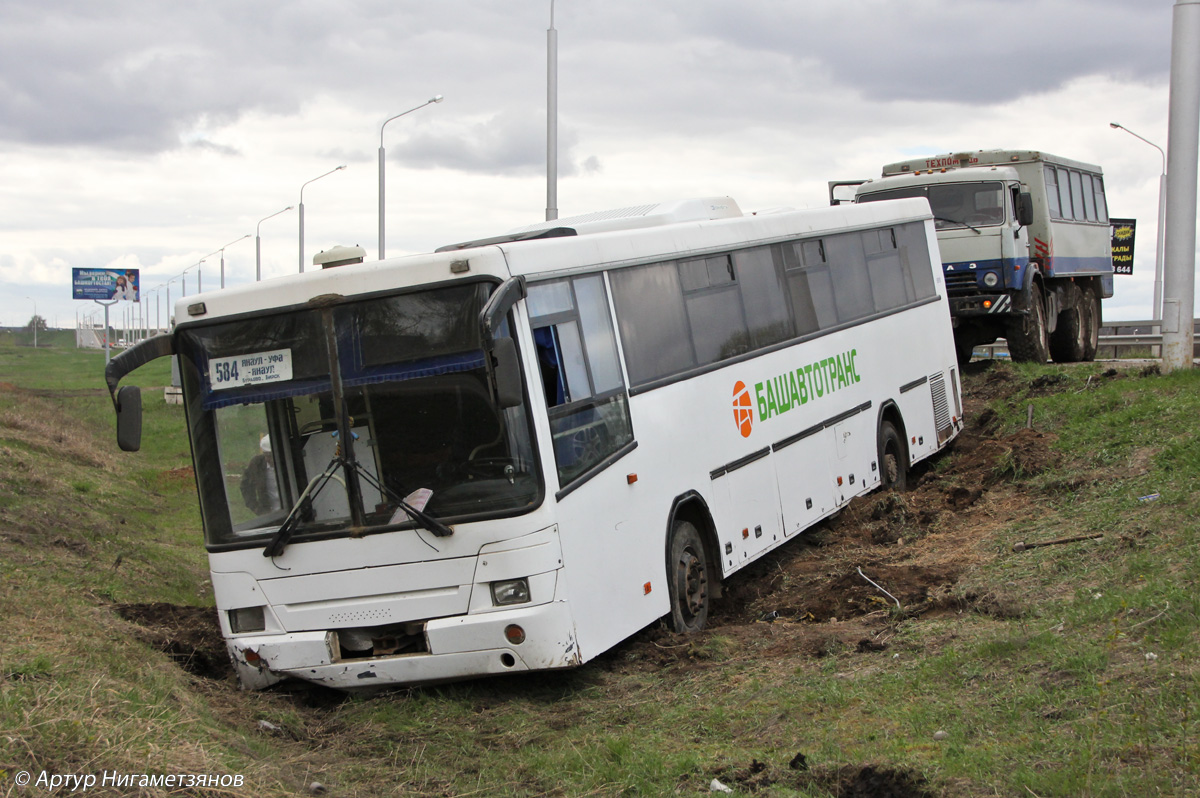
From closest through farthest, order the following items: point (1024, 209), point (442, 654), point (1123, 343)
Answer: point (442, 654), point (1024, 209), point (1123, 343)

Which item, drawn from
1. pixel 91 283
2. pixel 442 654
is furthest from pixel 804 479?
pixel 91 283

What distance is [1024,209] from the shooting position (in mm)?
19359

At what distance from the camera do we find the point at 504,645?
22.1ft

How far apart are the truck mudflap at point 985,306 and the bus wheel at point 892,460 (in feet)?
24.9

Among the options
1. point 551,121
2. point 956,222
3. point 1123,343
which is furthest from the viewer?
point 1123,343

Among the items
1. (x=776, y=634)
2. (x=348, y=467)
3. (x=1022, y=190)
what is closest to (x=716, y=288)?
(x=776, y=634)

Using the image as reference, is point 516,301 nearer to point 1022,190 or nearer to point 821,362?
point 821,362

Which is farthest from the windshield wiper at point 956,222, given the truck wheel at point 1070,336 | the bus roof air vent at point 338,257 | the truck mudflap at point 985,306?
the bus roof air vent at point 338,257

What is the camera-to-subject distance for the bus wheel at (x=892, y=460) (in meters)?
12.7

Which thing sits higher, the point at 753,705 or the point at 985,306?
the point at 985,306

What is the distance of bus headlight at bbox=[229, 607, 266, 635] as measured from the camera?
717 centimetres

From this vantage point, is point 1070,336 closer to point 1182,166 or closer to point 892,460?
point 1182,166

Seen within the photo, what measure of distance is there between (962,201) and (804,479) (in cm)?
1117

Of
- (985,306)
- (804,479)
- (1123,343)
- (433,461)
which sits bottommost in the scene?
(1123,343)
